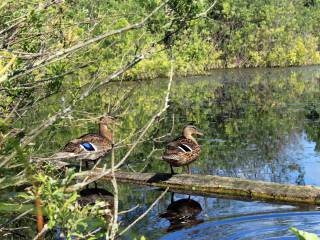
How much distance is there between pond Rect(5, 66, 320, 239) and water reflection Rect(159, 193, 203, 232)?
0.02 meters

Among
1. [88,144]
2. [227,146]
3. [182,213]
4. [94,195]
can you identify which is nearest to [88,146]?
[88,144]

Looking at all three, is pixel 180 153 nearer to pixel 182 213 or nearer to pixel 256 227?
pixel 182 213

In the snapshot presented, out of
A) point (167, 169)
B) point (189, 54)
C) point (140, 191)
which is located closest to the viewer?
point (189, 54)

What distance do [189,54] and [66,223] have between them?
3.08m

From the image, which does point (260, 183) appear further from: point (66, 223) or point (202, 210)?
Result: point (66, 223)

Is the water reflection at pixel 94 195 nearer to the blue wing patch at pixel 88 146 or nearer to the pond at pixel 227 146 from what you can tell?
the pond at pixel 227 146

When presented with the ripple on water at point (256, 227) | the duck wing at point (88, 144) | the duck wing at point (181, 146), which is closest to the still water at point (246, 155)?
the ripple on water at point (256, 227)

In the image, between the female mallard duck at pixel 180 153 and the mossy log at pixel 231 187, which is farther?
the female mallard duck at pixel 180 153

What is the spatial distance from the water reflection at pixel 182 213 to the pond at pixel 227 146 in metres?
0.02

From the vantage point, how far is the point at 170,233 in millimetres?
8359

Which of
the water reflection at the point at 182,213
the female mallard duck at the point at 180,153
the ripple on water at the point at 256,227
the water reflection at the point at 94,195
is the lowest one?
the ripple on water at the point at 256,227

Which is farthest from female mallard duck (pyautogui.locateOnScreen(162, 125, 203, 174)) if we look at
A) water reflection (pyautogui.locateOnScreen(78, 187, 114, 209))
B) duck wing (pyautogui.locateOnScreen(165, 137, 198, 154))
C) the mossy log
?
water reflection (pyautogui.locateOnScreen(78, 187, 114, 209))

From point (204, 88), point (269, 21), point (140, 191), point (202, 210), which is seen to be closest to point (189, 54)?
point (202, 210)

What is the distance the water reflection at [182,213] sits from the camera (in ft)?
28.9
